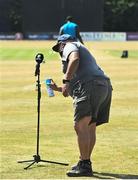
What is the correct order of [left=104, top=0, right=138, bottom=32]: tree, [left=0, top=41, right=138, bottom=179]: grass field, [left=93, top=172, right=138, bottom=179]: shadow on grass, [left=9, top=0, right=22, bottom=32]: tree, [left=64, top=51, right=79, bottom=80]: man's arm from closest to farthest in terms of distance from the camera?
[left=64, top=51, right=79, bottom=80]: man's arm, [left=93, top=172, right=138, bottom=179]: shadow on grass, [left=0, top=41, right=138, bottom=179]: grass field, [left=9, top=0, right=22, bottom=32]: tree, [left=104, top=0, right=138, bottom=32]: tree

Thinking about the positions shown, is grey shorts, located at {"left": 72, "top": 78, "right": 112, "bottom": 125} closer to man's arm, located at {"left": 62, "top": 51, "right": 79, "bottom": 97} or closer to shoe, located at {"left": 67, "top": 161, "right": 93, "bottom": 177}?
man's arm, located at {"left": 62, "top": 51, "right": 79, "bottom": 97}

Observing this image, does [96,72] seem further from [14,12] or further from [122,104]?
[14,12]

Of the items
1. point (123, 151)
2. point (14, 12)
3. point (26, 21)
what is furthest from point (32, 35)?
point (123, 151)

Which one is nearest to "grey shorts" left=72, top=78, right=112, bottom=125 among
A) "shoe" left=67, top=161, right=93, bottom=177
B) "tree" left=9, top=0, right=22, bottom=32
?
"shoe" left=67, top=161, right=93, bottom=177

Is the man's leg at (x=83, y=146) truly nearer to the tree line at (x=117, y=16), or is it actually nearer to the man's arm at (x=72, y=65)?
the man's arm at (x=72, y=65)

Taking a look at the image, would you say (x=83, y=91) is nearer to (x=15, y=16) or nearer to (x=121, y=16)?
(x=15, y=16)

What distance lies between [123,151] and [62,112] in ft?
15.7

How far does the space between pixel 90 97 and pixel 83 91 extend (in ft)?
0.37

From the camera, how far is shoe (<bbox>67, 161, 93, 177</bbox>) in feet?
23.3

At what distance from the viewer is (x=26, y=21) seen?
7338 cm

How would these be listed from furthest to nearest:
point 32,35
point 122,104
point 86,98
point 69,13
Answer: point 32,35 < point 69,13 < point 122,104 < point 86,98

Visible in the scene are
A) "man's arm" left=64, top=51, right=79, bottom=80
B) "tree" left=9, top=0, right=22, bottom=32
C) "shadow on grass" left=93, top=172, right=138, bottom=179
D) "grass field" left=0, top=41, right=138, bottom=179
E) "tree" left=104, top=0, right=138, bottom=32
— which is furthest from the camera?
"tree" left=104, top=0, right=138, bottom=32

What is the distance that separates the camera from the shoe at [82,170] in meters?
7.11

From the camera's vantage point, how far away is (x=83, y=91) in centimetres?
712
